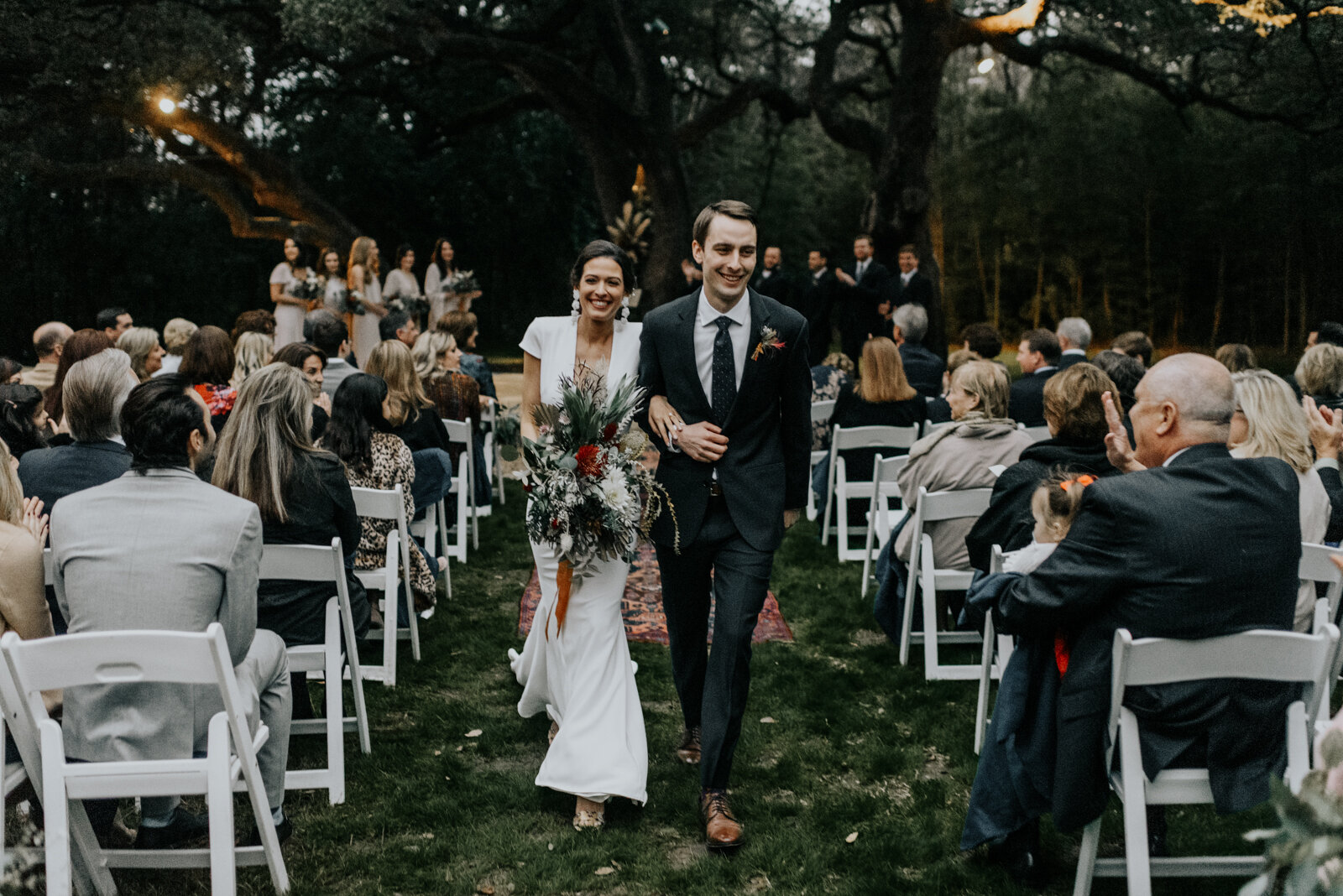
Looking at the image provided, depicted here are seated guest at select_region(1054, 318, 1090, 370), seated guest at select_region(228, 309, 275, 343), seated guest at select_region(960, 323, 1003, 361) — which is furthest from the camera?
seated guest at select_region(228, 309, 275, 343)

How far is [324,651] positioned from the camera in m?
3.89

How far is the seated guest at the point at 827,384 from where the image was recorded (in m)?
7.84

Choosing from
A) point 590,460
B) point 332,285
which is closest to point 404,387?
point 590,460

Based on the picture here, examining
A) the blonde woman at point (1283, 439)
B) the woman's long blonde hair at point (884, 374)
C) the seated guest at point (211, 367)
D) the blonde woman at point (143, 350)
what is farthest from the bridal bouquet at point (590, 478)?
the blonde woman at point (143, 350)

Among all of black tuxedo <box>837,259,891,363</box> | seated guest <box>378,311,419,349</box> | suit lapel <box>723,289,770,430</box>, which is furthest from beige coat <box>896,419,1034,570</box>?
black tuxedo <box>837,259,891,363</box>

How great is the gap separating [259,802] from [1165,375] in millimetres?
2676

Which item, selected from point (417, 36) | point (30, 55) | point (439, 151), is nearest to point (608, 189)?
point (417, 36)

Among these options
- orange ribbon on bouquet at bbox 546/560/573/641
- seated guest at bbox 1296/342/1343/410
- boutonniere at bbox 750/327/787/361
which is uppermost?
boutonniere at bbox 750/327/787/361

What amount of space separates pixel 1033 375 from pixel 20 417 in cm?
548

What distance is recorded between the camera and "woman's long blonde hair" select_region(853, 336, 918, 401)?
6965 mm

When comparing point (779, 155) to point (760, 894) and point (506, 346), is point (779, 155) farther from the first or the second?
point (760, 894)

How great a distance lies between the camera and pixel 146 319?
795 inches

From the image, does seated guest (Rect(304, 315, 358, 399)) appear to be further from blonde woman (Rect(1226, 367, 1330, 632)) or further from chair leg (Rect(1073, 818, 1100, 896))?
chair leg (Rect(1073, 818, 1100, 896))

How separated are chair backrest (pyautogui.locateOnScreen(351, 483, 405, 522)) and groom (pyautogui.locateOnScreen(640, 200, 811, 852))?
1513 mm
